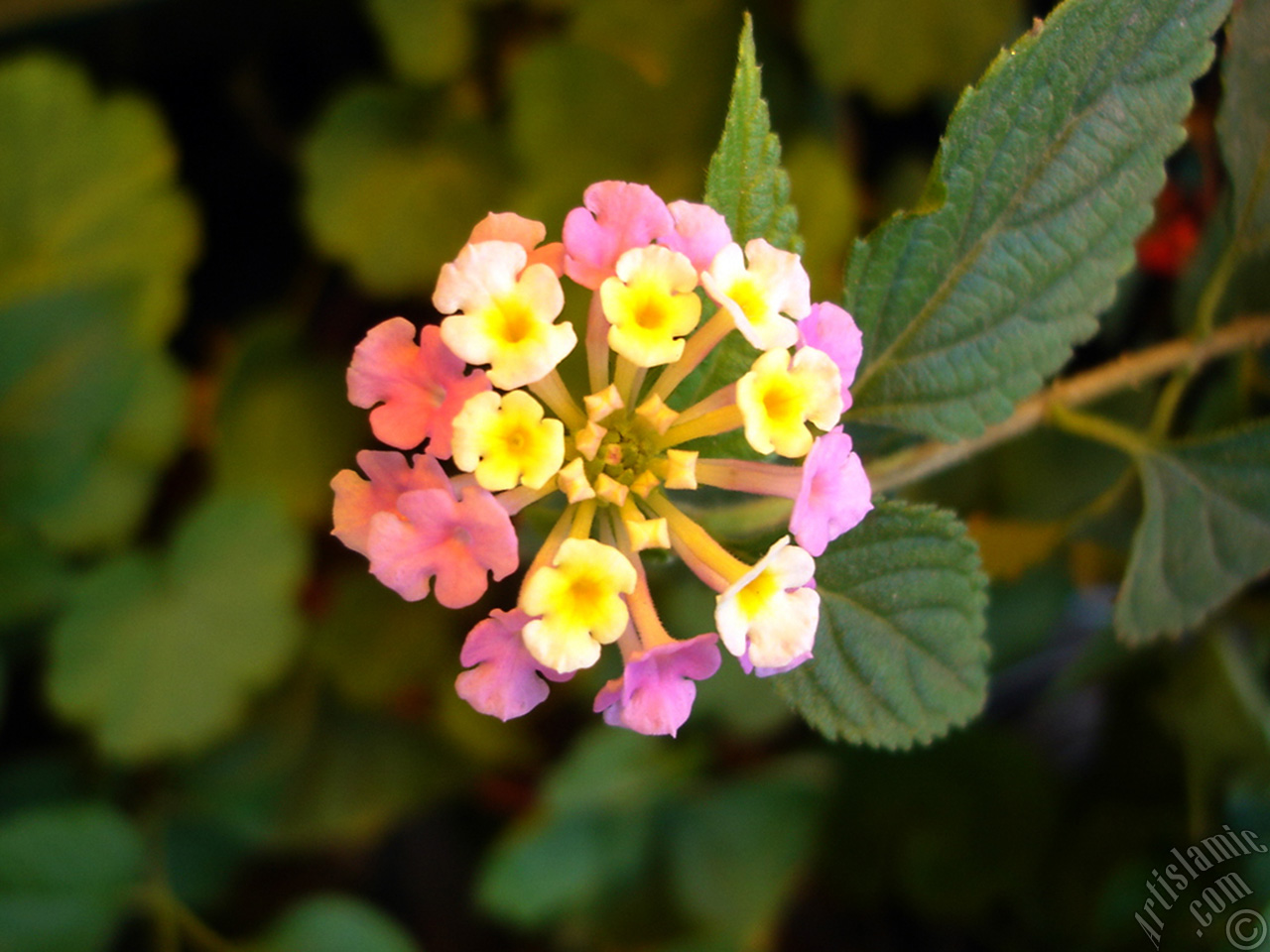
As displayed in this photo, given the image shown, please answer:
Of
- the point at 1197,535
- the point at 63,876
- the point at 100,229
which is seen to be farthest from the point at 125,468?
the point at 1197,535

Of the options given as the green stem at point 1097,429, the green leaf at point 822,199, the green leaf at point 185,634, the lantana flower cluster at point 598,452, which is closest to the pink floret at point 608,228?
the lantana flower cluster at point 598,452

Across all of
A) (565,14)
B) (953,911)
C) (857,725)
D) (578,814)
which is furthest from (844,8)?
(953,911)

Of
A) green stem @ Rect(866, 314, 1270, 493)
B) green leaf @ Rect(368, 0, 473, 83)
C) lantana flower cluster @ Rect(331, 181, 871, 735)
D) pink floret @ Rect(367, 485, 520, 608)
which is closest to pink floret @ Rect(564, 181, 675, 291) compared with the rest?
lantana flower cluster @ Rect(331, 181, 871, 735)

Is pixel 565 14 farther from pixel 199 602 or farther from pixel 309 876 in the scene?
pixel 309 876

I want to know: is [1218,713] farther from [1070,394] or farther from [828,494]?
[828,494]

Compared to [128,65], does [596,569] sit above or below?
above

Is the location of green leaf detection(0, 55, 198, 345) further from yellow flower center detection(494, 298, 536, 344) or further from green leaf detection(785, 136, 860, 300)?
yellow flower center detection(494, 298, 536, 344)

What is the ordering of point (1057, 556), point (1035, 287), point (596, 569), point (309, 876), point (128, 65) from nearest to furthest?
point (596, 569), point (1035, 287), point (1057, 556), point (128, 65), point (309, 876)
